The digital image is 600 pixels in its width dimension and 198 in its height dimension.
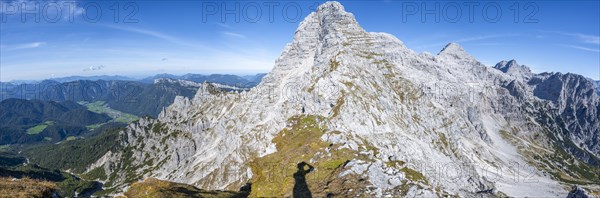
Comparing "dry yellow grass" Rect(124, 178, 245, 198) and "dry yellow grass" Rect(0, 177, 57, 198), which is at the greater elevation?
"dry yellow grass" Rect(0, 177, 57, 198)

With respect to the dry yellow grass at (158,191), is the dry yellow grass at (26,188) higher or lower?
higher

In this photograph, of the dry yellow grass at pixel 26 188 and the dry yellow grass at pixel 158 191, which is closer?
the dry yellow grass at pixel 26 188

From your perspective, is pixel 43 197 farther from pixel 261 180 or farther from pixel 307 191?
pixel 261 180

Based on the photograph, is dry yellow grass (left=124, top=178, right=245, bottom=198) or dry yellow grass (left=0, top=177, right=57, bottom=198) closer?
dry yellow grass (left=0, top=177, right=57, bottom=198)

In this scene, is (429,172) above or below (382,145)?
below

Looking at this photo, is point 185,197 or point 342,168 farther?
point 342,168

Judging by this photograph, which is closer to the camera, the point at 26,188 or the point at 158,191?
the point at 26,188

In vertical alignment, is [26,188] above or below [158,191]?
above

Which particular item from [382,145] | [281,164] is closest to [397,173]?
[281,164]
